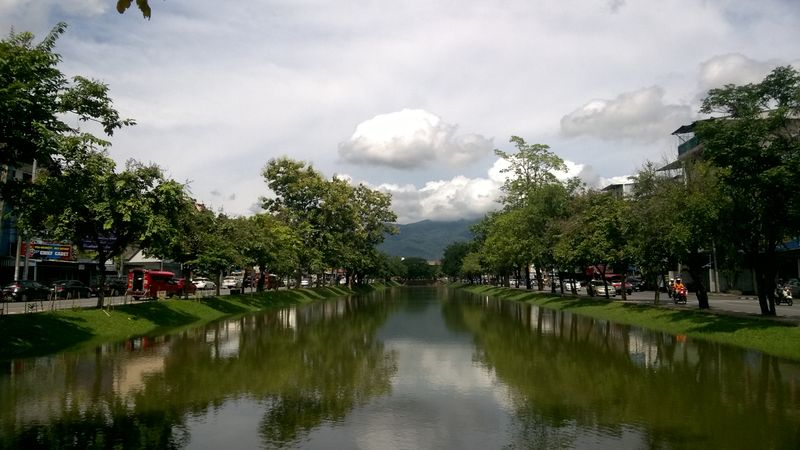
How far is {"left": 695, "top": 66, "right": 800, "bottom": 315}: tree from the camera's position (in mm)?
25438

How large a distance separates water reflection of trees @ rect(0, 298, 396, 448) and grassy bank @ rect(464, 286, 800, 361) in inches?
577

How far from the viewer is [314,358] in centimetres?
2277

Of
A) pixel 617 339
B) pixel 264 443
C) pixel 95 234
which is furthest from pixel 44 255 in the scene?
pixel 264 443

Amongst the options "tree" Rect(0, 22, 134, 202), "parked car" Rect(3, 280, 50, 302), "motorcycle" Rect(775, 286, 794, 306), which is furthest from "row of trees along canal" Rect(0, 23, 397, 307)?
"motorcycle" Rect(775, 286, 794, 306)

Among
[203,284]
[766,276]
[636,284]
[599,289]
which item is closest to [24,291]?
[203,284]

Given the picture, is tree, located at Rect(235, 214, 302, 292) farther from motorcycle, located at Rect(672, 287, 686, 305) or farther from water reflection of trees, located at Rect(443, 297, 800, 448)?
motorcycle, located at Rect(672, 287, 686, 305)

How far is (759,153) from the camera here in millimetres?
25766

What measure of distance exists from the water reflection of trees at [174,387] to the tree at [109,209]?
279 inches

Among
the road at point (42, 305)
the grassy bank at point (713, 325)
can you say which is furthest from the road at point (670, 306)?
the grassy bank at point (713, 325)

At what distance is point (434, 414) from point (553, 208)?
48734 millimetres

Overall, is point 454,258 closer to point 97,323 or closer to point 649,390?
point 97,323

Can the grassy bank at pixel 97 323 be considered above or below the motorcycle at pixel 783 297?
below

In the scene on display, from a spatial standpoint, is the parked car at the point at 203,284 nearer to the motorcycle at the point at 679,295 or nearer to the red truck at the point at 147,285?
the red truck at the point at 147,285

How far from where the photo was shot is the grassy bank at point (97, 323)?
23.4 m
